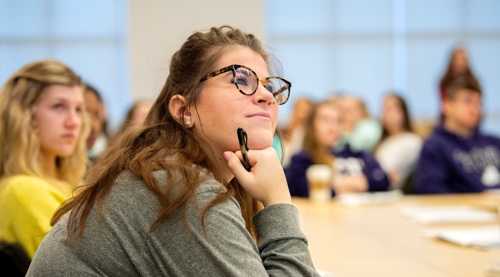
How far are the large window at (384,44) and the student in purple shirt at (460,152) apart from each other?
333 cm

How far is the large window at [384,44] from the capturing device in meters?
7.29

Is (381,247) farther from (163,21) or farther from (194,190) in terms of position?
(163,21)

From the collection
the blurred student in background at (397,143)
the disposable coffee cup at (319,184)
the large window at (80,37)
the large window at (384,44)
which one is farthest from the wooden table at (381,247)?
the large window at (80,37)

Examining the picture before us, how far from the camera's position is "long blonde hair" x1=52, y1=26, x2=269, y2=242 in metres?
1.17

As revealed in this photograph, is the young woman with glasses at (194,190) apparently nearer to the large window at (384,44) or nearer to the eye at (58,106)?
the eye at (58,106)

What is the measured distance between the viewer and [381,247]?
85.4 inches

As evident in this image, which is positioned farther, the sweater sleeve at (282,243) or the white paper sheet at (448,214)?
the white paper sheet at (448,214)

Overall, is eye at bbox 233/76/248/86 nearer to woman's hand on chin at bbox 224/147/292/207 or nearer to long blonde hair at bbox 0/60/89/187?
woman's hand on chin at bbox 224/147/292/207

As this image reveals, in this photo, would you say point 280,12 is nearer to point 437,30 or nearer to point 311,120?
point 437,30

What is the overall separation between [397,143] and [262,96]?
4.06 meters

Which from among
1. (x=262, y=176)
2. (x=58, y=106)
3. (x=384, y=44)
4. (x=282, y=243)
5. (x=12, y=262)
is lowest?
(x=12, y=262)

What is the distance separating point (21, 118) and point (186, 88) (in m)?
0.89

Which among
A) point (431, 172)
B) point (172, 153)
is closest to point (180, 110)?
point (172, 153)

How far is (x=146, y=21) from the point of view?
6.48 m
